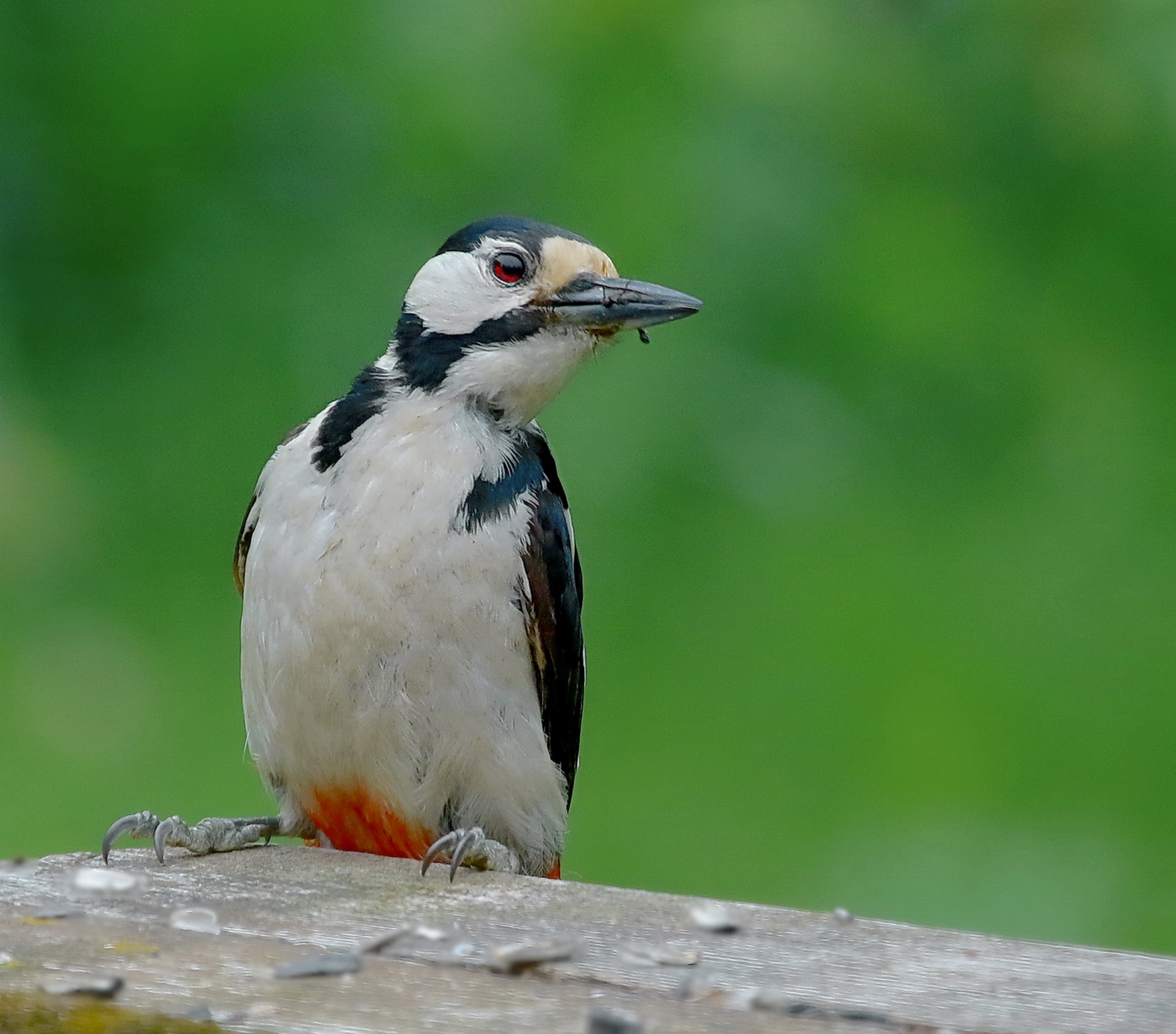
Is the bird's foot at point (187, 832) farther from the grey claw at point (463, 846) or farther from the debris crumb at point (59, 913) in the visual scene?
the debris crumb at point (59, 913)

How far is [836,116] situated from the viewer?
6906mm

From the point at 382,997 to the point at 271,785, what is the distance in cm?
200

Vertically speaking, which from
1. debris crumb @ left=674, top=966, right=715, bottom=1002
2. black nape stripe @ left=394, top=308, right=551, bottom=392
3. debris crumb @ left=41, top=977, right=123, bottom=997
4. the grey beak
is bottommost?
debris crumb @ left=41, top=977, right=123, bottom=997

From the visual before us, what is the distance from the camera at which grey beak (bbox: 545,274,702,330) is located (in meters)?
3.90

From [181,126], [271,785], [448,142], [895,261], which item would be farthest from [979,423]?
[271,785]

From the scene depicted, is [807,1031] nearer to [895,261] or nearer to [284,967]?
[284,967]

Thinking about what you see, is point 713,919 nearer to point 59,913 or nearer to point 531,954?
point 531,954

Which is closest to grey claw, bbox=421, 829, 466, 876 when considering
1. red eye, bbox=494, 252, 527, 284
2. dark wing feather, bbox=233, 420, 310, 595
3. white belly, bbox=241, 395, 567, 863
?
white belly, bbox=241, 395, 567, 863

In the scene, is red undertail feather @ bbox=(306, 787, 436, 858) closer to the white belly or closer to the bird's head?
the white belly

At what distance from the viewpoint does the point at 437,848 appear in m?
3.28

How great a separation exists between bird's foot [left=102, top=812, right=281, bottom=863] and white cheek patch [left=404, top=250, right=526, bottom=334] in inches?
43.8

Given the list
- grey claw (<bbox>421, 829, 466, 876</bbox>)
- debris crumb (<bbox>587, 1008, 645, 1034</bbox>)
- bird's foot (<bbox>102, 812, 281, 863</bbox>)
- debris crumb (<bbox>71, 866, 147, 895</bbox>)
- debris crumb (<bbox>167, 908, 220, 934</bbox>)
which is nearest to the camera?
debris crumb (<bbox>587, 1008, 645, 1034</bbox>)

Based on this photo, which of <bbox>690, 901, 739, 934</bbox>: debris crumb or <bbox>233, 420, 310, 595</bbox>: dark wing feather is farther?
<bbox>233, 420, 310, 595</bbox>: dark wing feather

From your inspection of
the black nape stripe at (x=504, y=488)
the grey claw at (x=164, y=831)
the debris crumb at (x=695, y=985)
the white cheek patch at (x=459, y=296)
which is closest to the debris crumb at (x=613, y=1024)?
the debris crumb at (x=695, y=985)
